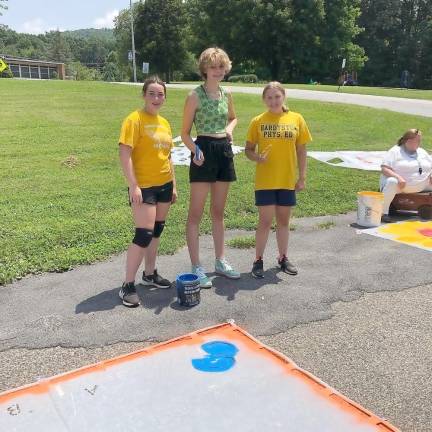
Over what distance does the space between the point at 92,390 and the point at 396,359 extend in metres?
1.87

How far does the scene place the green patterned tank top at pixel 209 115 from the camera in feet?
12.8

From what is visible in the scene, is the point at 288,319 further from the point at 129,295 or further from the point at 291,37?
the point at 291,37

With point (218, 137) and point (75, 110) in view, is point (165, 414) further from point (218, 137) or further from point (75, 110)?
point (75, 110)

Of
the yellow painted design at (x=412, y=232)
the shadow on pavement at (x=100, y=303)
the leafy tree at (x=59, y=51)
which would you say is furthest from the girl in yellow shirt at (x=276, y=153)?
the leafy tree at (x=59, y=51)

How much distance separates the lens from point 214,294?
411cm

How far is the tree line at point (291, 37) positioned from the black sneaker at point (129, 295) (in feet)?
160

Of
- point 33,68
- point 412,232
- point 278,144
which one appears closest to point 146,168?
point 278,144

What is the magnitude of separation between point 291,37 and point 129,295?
5089cm

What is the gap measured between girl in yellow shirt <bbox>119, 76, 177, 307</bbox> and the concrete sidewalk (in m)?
0.42

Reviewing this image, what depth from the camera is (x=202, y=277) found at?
423 cm

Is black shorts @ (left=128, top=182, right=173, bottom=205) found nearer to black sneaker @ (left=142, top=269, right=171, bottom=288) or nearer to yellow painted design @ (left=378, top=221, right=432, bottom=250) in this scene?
black sneaker @ (left=142, top=269, right=171, bottom=288)

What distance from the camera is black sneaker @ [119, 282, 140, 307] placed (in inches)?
152

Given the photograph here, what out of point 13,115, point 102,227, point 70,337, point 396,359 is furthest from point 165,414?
point 13,115

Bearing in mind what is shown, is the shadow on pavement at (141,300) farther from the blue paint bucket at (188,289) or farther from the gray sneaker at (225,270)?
the gray sneaker at (225,270)
